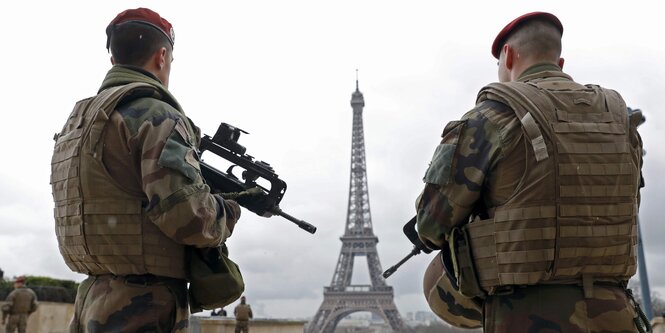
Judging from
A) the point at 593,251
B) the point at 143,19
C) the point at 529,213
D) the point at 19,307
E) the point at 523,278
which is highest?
the point at 143,19

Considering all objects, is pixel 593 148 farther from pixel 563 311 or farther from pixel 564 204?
pixel 563 311

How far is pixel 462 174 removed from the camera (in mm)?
2877

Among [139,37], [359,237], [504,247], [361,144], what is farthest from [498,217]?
[361,144]

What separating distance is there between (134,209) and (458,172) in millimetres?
1611

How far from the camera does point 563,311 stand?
268 centimetres

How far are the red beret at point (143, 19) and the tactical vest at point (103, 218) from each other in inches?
17.4

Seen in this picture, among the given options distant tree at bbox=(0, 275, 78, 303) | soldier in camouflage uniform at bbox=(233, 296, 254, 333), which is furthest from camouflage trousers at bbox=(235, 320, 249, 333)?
distant tree at bbox=(0, 275, 78, 303)

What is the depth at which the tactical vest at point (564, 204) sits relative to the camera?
8.86ft

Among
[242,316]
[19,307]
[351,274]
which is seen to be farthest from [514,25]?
[351,274]

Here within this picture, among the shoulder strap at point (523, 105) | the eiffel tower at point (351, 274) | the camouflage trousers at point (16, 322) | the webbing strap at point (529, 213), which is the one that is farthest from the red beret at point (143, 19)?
the eiffel tower at point (351, 274)

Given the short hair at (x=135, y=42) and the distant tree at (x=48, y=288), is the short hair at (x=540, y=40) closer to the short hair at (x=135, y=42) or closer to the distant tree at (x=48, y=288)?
the short hair at (x=135, y=42)

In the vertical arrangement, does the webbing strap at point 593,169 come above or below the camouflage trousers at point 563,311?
above

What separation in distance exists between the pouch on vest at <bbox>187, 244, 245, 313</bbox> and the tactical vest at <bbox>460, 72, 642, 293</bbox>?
1.30 metres

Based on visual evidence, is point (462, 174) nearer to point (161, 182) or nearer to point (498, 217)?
point (498, 217)
